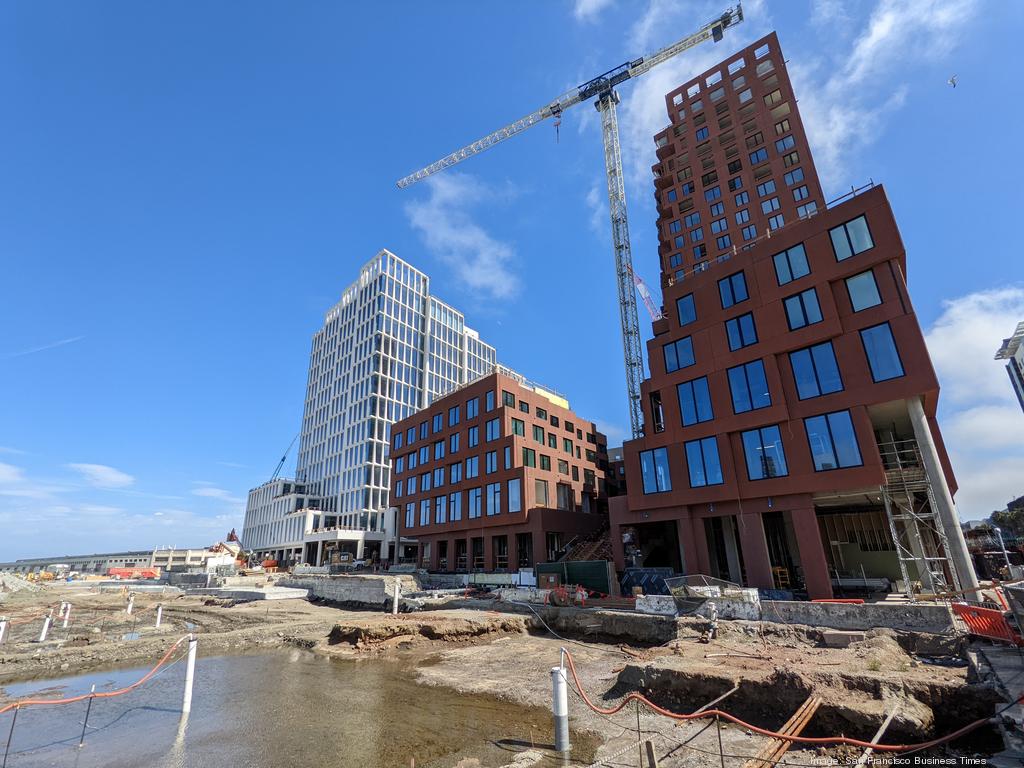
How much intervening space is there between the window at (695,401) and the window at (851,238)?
420 inches

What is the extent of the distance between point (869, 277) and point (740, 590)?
18934 mm

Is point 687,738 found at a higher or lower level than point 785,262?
lower

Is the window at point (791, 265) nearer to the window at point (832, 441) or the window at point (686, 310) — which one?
the window at point (686, 310)

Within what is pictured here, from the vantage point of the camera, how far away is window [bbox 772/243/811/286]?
2886cm

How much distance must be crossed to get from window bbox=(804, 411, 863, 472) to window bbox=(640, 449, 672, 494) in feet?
29.7

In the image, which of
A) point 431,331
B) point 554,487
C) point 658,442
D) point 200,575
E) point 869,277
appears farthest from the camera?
point 431,331

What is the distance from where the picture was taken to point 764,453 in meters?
28.1

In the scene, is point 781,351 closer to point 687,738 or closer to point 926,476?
point 926,476

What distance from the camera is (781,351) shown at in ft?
93.3

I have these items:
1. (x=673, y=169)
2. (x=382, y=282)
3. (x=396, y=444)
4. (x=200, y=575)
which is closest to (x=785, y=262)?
(x=673, y=169)

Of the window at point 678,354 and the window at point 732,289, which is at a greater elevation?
the window at point 732,289

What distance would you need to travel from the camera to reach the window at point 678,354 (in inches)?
1320

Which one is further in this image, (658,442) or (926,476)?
(658,442)

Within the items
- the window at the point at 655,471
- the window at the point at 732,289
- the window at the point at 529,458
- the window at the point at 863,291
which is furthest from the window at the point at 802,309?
the window at the point at 529,458
